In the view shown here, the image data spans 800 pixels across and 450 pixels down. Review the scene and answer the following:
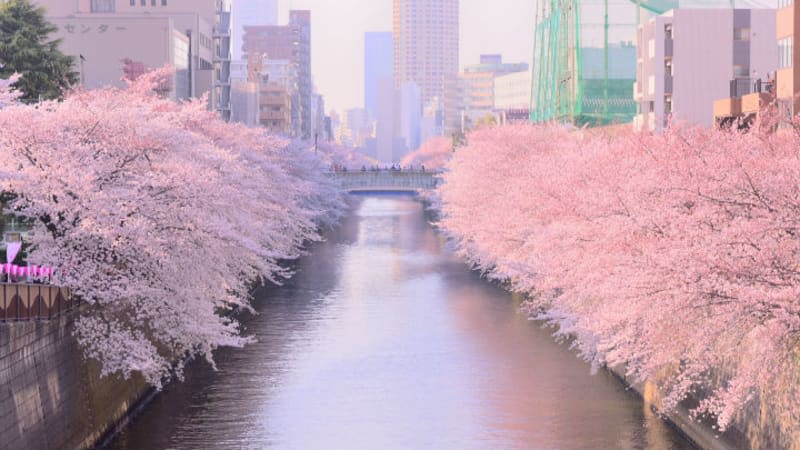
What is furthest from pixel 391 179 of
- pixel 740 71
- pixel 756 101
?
pixel 756 101

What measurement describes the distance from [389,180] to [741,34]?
9085cm

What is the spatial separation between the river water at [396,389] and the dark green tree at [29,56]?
46.4 feet

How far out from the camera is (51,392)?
27562 mm

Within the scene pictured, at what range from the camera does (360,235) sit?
11519cm

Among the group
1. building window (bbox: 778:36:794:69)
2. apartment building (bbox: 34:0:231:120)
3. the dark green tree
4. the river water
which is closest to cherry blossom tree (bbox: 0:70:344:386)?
the river water

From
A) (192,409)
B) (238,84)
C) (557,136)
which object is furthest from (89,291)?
(238,84)

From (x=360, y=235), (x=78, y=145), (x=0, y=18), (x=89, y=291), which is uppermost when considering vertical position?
(x=0, y=18)

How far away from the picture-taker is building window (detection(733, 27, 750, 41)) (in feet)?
270

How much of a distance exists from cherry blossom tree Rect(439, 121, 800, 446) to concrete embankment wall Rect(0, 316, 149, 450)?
12.2 meters

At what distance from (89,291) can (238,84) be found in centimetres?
12865

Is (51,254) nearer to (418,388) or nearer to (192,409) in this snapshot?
(192,409)

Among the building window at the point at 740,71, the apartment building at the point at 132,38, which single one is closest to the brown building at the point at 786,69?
the building window at the point at 740,71

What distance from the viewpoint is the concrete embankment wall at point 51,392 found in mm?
24531

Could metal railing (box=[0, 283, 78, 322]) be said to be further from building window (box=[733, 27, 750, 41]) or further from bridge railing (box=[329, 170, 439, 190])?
bridge railing (box=[329, 170, 439, 190])
